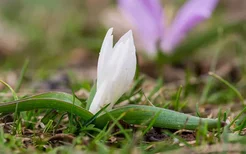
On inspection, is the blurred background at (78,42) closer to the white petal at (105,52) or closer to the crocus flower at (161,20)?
the crocus flower at (161,20)

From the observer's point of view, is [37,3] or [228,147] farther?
[37,3]

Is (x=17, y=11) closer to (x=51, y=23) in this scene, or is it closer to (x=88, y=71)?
(x=51, y=23)

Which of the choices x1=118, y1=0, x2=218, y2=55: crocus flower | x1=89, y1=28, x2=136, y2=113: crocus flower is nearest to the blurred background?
x1=118, y1=0, x2=218, y2=55: crocus flower

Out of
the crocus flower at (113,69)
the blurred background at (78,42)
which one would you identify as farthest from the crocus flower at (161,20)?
the crocus flower at (113,69)

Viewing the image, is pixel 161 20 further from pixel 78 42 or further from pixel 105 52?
pixel 105 52

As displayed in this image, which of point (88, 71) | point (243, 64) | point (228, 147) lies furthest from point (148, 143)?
point (88, 71)

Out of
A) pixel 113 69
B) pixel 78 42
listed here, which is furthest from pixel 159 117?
pixel 78 42
